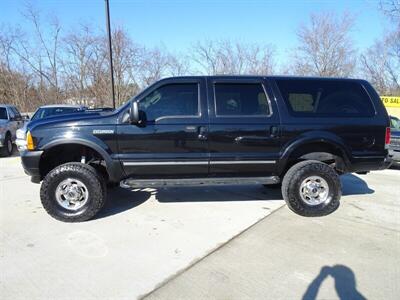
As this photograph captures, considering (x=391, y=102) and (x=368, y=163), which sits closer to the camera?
(x=368, y=163)

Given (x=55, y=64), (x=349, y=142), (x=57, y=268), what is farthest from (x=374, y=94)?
(x=55, y=64)

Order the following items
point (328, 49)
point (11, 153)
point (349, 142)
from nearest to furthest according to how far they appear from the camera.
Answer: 1. point (349, 142)
2. point (11, 153)
3. point (328, 49)

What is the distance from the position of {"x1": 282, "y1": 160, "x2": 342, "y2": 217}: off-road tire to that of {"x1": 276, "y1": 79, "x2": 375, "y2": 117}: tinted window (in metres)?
0.77

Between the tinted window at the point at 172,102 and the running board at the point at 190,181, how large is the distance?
0.87 m

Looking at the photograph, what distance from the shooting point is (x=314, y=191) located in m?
4.89

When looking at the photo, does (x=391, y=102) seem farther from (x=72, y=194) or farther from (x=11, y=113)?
(x=72, y=194)

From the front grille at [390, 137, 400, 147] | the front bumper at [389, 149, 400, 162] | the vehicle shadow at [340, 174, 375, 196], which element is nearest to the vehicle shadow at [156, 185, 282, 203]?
the vehicle shadow at [340, 174, 375, 196]

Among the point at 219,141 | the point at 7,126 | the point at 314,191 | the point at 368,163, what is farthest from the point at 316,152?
the point at 7,126

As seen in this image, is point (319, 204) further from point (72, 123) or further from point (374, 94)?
point (72, 123)

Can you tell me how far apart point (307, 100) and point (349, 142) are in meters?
0.85

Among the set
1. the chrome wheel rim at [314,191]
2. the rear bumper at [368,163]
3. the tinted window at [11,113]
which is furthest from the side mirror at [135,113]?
the tinted window at [11,113]

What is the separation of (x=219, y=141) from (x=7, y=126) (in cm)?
944

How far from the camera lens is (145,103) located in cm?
464

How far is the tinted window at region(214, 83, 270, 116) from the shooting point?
4.75 meters
